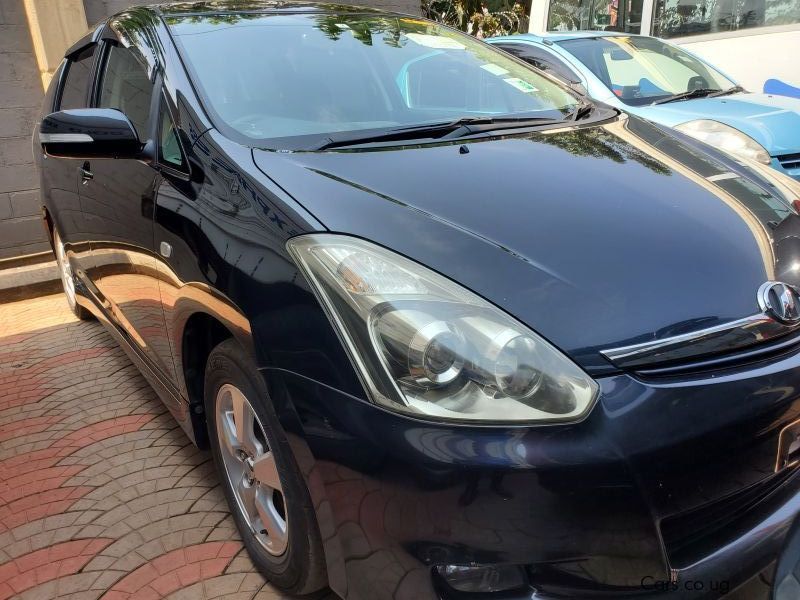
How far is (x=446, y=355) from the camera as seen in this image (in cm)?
139

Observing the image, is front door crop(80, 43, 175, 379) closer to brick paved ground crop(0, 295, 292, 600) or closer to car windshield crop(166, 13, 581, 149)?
car windshield crop(166, 13, 581, 149)

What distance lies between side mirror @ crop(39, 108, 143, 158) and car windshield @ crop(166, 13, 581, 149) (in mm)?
293

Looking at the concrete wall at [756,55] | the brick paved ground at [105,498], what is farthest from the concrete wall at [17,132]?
the concrete wall at [756,55]

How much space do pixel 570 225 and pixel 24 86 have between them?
573 centimetres

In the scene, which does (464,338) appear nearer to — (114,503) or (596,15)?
(114,503)

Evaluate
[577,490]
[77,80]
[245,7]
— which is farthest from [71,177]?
[577,490]

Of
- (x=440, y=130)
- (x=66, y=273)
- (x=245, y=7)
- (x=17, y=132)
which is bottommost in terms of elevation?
(x=66, y=273)

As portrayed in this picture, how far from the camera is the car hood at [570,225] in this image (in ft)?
4.79

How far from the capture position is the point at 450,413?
53.3 inches

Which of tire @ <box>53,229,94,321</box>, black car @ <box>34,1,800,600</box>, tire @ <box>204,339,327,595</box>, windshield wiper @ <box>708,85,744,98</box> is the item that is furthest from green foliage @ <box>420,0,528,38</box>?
tire @ <box>204,339,327,595</box>

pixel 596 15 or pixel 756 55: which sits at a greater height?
pixel 596 15

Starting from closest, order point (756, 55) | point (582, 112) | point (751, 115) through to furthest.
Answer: point (582, 112) → point (751, 115) → point (756, 55)

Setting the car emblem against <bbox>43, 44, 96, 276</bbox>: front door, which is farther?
<bbox>43, 44, 96, 276</bbox>: front door

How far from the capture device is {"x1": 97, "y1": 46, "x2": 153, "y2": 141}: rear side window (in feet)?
8.23
